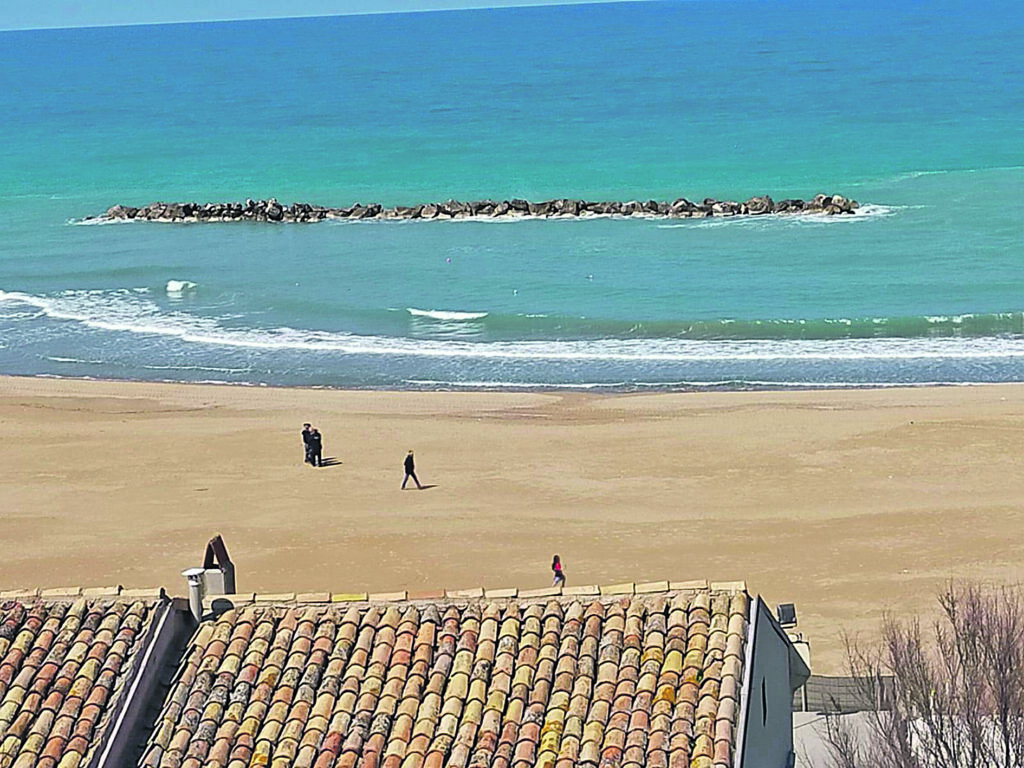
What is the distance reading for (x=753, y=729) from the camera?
10445 millimetres

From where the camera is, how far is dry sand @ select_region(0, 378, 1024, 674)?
22781 mm

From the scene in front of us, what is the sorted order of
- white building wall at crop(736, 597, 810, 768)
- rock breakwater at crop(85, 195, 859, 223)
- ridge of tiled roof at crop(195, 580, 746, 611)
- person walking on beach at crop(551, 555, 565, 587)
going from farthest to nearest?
rock breakwater at crop(85, 195, 859, 223) < person walking on beach at crop(551, 555, 565, 587) < ridge of tiled roof at crop(195, 580, 746, 611) < white building wall at crop(736, 597, 810, 768)

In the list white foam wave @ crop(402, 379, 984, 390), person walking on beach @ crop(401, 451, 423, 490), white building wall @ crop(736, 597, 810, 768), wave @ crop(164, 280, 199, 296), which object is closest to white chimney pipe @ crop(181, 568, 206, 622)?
white building wall @ crop(736, 597, 810, 768)

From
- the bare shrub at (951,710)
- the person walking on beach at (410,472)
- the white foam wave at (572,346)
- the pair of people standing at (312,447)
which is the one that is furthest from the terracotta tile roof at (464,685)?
the white foam wave at (572,346)

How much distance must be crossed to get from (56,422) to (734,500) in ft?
49.3

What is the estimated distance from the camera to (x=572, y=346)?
41.7 meters

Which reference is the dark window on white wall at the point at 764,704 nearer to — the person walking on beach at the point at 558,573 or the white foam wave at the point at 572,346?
the person walking on beach at the point at 558,573

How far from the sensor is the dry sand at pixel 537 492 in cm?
2278

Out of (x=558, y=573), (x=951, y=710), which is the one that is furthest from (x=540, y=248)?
(x=951, y=710)

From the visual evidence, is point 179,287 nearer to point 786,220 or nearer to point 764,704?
point 786,220

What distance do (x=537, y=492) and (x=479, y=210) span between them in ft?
128

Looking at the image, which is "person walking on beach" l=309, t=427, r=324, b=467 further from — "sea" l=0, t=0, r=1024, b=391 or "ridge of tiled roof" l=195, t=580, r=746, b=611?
"ridge of tiled roof" l=195, t=580, r=746, b=611

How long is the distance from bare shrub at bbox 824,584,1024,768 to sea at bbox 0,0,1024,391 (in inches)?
892

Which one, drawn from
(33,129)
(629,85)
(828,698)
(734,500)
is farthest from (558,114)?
(828,698)
